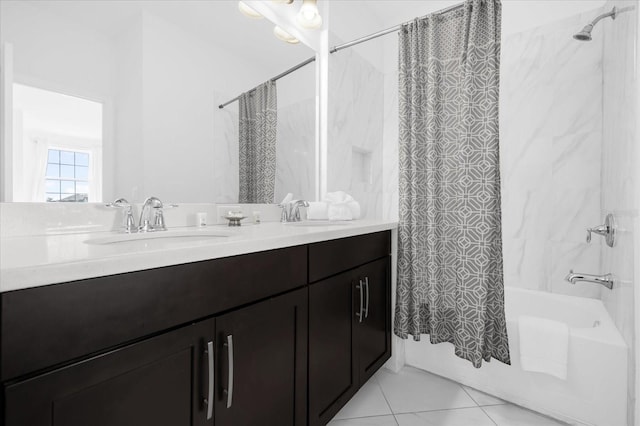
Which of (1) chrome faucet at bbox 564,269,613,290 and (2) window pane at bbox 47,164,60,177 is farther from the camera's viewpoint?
(1) chrome faucet at bbox 564,269,613,290

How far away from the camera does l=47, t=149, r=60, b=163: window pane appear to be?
100 centimetres

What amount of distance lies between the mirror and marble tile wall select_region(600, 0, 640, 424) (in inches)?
65.2

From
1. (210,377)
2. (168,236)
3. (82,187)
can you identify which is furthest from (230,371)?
(82,187)

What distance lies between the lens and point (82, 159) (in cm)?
109

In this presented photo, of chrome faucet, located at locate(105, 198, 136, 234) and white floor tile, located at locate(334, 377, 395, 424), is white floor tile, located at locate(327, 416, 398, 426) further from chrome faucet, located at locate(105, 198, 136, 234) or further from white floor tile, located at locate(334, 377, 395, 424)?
chrome faucet, located at locate(105, 198, 136, 234)

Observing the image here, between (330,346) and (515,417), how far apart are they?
0.99 meters

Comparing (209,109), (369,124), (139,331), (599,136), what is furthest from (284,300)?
(599,136)

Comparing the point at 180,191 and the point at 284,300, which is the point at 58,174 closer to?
the point at 180,191

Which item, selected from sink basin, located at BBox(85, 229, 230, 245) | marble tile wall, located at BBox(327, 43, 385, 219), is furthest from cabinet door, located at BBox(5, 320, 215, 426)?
marble tile wall, located at BBox(327, 43, 385, 219)

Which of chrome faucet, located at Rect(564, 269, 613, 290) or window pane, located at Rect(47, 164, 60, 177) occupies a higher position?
window pane, located at Rect(47, 164, 60, 177)

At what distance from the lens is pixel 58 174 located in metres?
1.02

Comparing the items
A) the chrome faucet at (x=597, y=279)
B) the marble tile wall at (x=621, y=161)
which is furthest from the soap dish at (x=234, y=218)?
the chrome faucet at (x=597, y=279)

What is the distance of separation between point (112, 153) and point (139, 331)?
2.52 ft

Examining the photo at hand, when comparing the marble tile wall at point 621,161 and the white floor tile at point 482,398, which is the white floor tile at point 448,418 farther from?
the marble tile wall at point 621,161
